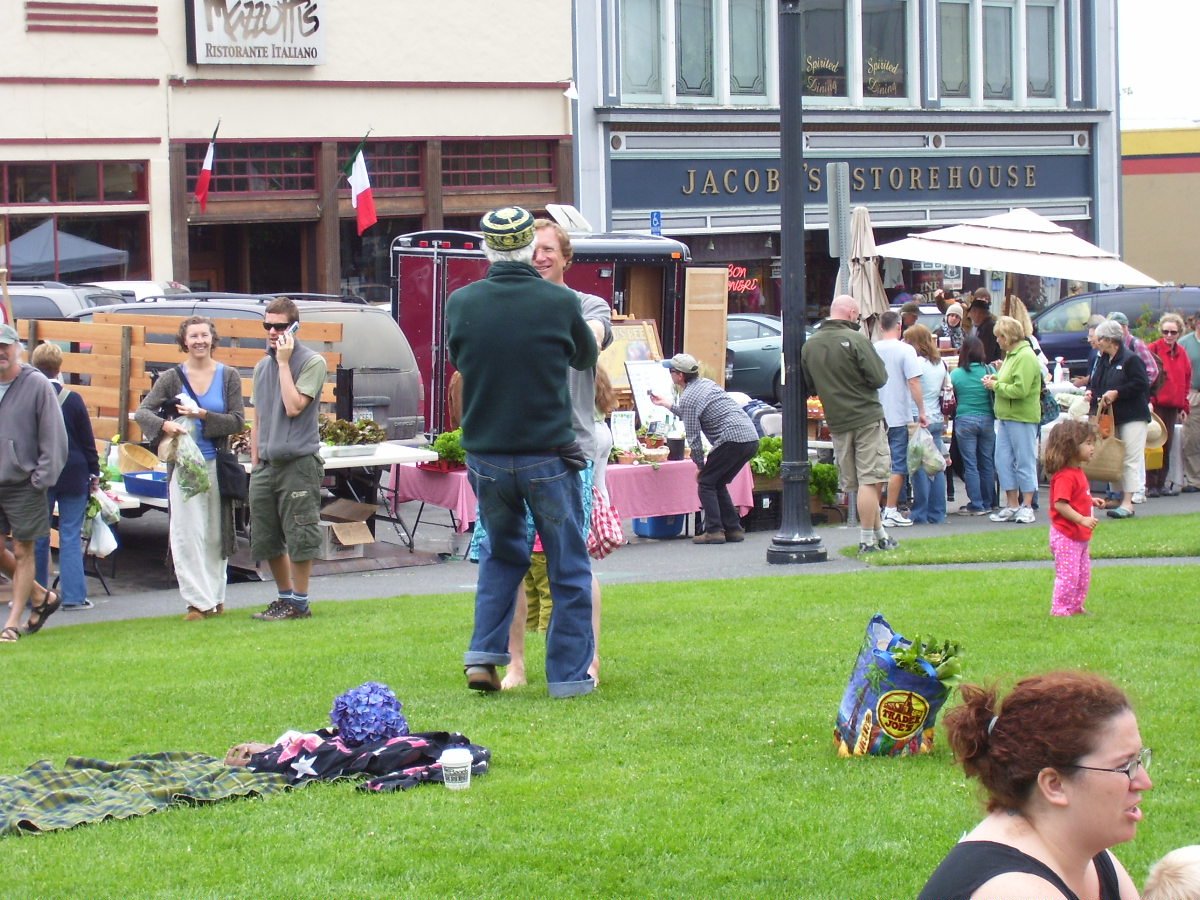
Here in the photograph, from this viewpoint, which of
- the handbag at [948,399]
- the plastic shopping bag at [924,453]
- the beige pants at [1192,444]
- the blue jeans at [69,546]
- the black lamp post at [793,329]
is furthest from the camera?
the beige pants at [1192,444]

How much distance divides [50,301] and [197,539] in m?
10.4

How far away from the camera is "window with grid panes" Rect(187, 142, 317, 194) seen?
2917cm

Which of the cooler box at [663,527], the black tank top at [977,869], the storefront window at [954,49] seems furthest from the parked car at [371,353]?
the storefront window at [954,49]

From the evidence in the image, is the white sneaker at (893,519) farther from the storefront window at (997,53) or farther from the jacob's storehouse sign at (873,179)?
the storefront window at (997,53)

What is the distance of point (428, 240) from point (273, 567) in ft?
33.6

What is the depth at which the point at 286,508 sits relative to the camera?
10.7m

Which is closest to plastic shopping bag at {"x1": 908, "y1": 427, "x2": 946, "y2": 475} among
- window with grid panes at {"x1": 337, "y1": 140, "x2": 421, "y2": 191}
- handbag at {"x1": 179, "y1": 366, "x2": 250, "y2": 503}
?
handbag at {"x1": 179, "y1": 366, "x2": 250, "y2": 503}

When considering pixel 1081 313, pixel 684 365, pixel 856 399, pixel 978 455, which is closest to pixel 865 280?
pixel 978 455

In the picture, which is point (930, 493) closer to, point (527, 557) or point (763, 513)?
point (763, 513)

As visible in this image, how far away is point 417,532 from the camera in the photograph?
53.7 feet

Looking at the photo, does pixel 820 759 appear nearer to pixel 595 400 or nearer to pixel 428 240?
pixel 595 400

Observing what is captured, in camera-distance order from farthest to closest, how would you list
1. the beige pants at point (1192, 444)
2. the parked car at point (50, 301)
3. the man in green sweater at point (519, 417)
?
the parked car at point (50, 301) → the beige pants at point (1192, 444) → the man in green sweater at point (519, 417)

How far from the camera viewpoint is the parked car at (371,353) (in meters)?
17.9

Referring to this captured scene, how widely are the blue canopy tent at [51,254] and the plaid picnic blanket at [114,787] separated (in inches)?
864
